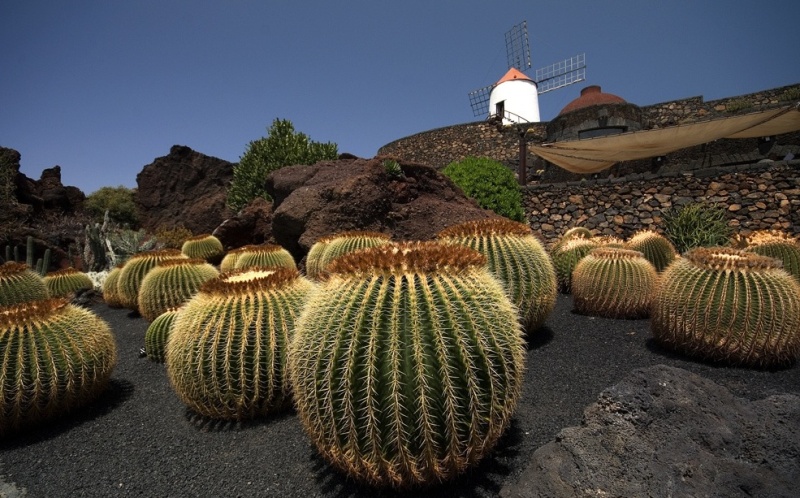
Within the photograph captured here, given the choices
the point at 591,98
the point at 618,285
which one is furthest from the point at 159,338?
the point at 591,98

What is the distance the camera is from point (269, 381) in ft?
9.92

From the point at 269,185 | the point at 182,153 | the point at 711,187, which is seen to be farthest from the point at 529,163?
the point at 182,153

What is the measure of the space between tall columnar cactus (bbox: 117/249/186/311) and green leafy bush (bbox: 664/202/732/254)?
33.6ft

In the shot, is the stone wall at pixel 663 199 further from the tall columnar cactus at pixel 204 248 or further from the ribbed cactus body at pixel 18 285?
the ribbed cactus body at pixel 18 285

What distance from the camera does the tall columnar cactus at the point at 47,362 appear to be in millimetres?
3264

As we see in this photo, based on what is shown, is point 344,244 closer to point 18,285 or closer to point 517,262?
point 517,262

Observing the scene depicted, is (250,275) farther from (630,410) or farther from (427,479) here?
(630,410)

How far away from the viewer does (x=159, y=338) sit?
4812 millimetres

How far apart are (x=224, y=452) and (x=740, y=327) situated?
170 inches

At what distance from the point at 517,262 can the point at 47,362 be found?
4.24 meters

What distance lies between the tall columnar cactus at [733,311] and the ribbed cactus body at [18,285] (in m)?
8.33

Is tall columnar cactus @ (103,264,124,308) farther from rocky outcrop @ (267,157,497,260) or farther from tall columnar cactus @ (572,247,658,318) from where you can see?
tall columnar cactus @ (572,247,658,318)

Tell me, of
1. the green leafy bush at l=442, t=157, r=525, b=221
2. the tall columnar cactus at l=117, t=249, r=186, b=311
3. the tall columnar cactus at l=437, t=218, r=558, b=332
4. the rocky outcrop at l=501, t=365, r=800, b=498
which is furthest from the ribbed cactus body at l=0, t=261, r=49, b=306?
the green leafy bush at l=442, t=157, r=525, b=221

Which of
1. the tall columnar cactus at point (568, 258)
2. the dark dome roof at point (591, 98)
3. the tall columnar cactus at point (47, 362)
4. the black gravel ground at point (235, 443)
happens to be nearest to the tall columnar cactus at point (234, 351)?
the black gravel ground at point (235, 443)
